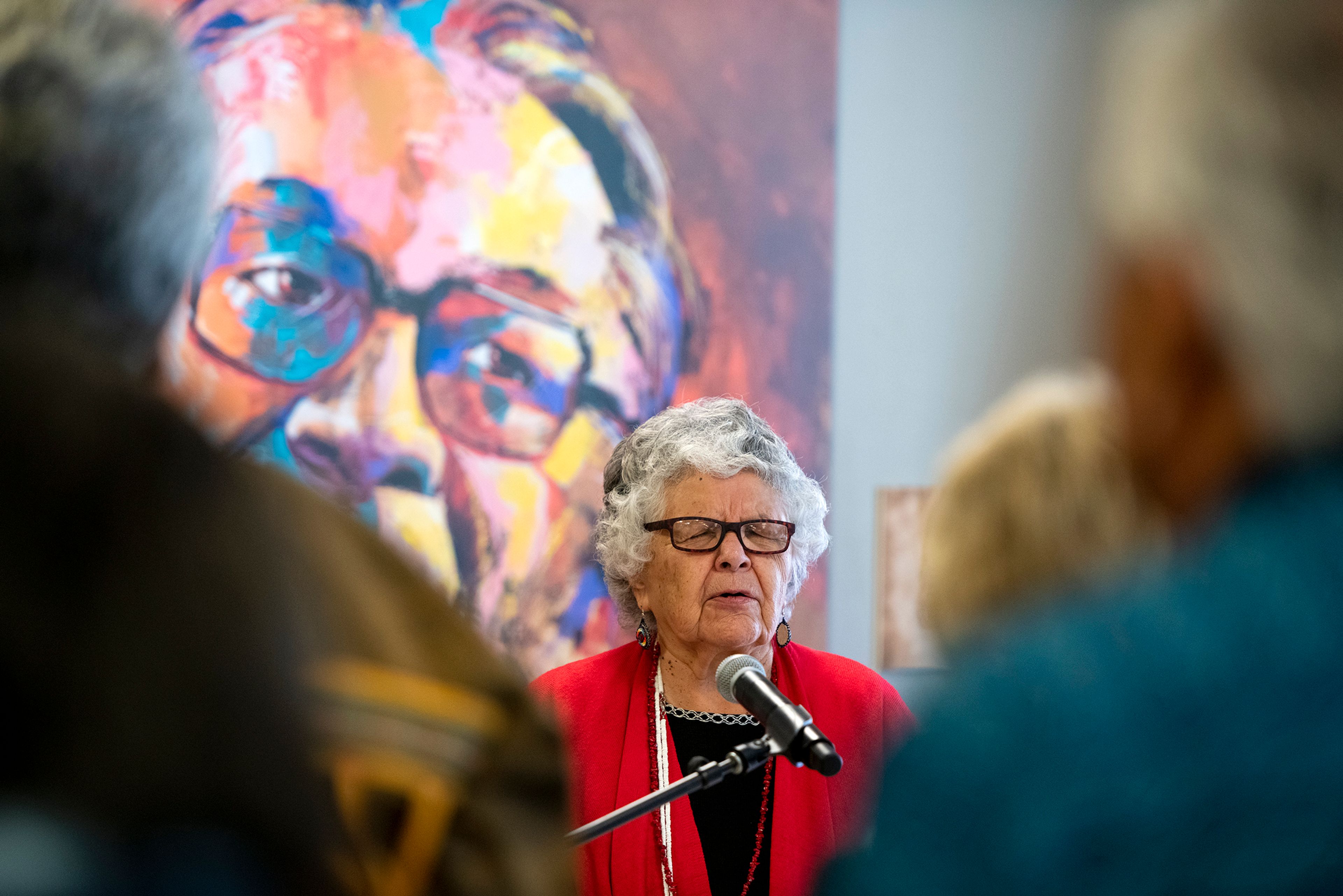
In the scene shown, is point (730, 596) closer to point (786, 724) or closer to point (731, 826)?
point (731, 826)

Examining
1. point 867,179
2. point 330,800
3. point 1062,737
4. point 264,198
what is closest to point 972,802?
point 1062,737

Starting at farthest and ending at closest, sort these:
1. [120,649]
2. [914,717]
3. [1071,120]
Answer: [1071,120] → [914,717] → [120,649]

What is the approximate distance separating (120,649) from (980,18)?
3.85 m

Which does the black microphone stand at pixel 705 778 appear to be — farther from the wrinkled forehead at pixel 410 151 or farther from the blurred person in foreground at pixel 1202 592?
the wrinkled forehead at pixel 410 151

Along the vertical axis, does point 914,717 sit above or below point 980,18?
below

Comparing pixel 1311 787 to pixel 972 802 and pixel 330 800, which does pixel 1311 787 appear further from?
pixel 330 800

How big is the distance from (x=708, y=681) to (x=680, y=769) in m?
0.22

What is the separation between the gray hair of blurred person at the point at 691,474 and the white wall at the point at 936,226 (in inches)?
38.6

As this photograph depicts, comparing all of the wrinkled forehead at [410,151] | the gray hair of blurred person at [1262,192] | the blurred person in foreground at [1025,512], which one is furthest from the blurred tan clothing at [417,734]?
the wrinkled forehead at [410,151]

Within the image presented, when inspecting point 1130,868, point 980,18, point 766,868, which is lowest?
point 766,868

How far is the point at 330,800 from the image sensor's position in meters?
0.52

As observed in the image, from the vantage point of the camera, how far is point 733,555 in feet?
8.05

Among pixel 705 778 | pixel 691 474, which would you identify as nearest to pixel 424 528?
pixel 691 474

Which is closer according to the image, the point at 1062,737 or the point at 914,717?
the point at 1062,737
